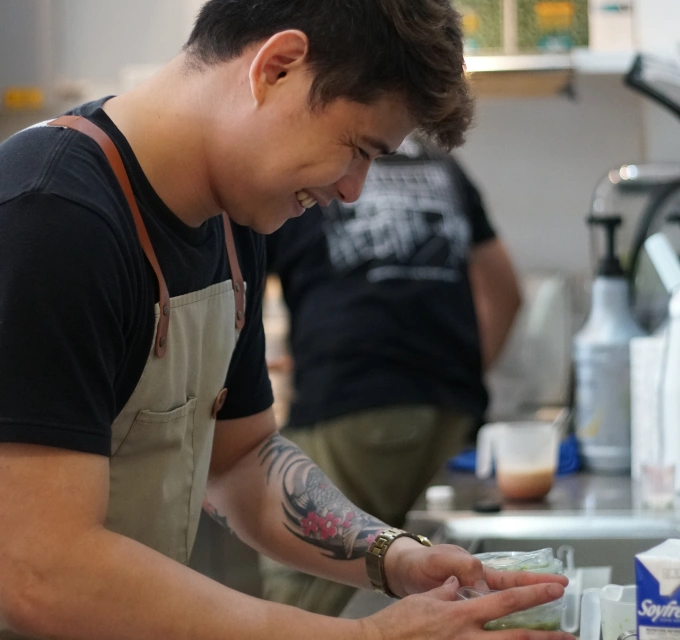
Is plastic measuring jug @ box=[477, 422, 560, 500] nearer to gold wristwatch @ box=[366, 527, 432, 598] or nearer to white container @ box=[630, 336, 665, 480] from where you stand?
white container @ box=[630, 336, 665, 480]

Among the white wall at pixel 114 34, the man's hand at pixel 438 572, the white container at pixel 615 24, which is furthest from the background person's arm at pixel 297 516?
the white wall at pixel 114 34

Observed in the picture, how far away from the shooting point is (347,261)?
218 cm

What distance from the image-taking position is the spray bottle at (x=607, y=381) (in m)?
1.78

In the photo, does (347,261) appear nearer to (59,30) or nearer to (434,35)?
(434,35)

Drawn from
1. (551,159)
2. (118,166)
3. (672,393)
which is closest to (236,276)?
(118,166)

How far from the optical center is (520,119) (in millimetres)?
3305

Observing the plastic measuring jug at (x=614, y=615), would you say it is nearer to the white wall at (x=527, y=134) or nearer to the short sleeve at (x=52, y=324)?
the short sleeve at (x=52, y=324)

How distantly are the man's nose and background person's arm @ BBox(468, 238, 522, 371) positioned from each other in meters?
1.56

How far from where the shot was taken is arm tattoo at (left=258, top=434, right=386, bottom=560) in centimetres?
113

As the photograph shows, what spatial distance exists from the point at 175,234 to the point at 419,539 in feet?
1.31

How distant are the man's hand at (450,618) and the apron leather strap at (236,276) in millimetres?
424

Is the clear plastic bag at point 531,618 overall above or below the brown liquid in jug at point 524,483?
above

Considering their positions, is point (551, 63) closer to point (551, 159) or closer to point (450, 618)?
point (551, 159)

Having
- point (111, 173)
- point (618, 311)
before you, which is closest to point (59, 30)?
point (618, 311)
